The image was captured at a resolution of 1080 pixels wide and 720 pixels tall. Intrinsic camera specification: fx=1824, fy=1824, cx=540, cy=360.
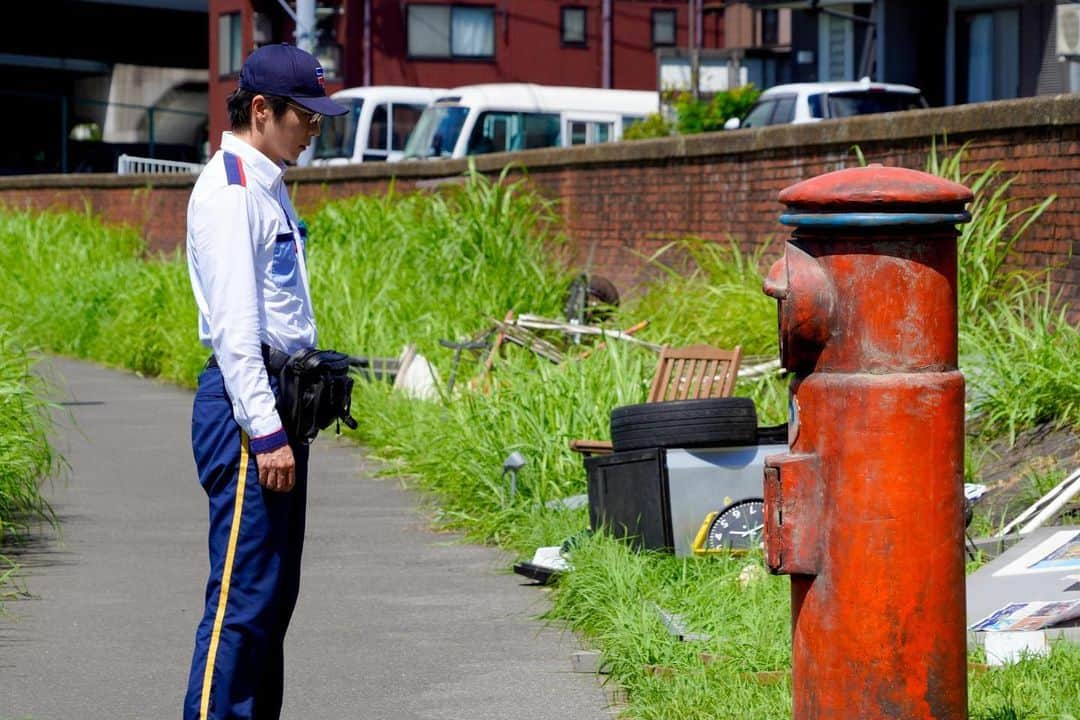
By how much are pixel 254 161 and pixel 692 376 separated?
169 inches

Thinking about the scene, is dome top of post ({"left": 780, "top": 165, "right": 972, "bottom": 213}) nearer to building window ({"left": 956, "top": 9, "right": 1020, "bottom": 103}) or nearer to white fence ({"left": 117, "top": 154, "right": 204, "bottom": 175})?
building window ({"left": 956, "top": 9, "right": 1020, "bottom": 103})

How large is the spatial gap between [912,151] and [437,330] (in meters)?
3.61

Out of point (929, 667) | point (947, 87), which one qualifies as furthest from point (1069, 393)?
point (947, 87)

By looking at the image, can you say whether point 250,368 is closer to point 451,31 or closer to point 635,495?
point 635,495

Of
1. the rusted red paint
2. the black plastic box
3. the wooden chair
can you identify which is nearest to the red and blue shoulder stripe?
the rusted red paint

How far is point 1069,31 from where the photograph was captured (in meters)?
17.7

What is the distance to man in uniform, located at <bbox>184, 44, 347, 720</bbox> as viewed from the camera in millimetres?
4160

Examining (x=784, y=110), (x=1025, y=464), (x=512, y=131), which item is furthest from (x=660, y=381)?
(x=512, y=131)

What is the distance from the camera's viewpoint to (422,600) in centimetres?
678

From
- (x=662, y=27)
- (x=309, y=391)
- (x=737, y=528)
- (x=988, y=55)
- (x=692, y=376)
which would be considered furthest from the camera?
(x=662, y=27)

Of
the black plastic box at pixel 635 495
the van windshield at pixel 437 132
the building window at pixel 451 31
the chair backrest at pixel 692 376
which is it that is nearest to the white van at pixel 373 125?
the van windshield at pixel 437 132

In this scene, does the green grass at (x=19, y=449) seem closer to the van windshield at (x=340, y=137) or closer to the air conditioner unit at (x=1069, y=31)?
the air conditioner unit at (x=1069, y=31)

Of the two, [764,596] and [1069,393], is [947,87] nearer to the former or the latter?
[1069,393]

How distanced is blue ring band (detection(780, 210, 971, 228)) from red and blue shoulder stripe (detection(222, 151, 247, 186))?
1.35 meters
